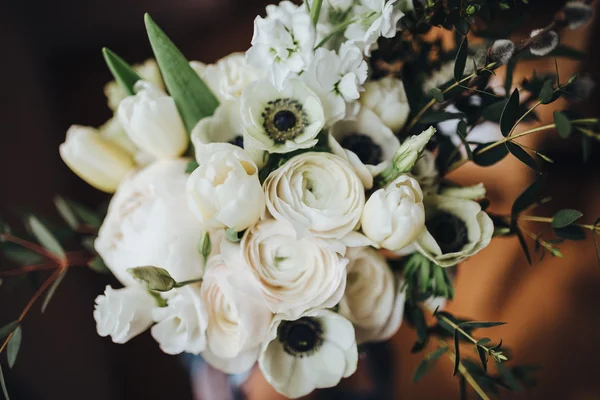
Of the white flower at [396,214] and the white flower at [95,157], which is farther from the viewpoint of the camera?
the white flower at [95,157]

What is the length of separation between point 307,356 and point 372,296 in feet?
Answer: 0.28

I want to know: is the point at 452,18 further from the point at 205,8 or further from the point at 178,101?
the point at 205,8

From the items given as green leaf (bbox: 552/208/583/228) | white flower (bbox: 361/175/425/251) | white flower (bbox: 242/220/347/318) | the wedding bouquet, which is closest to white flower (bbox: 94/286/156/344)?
the wedding bouquet

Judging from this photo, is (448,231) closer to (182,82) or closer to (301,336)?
(301,336)

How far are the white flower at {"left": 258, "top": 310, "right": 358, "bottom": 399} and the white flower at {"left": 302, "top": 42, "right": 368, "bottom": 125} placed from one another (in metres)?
0.19

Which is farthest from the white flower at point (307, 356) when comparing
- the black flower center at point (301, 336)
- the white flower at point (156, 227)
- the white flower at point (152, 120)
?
the white flower at point (152, 120)

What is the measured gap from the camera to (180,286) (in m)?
0.44

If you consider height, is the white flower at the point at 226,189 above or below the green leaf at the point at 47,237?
above

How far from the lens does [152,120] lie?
470 millimetres

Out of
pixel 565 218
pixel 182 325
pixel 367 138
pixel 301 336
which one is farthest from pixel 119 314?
pixel 565 218

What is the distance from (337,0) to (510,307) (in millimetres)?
618

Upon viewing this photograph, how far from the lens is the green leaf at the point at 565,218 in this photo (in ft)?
1.41

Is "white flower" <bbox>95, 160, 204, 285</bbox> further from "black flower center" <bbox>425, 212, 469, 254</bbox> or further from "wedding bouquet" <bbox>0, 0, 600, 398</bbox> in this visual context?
"black flower center" <bbox>425, 212, 469, 254</bbox>

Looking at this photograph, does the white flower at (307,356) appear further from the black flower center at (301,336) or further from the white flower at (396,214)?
the white flower at (396,214)
